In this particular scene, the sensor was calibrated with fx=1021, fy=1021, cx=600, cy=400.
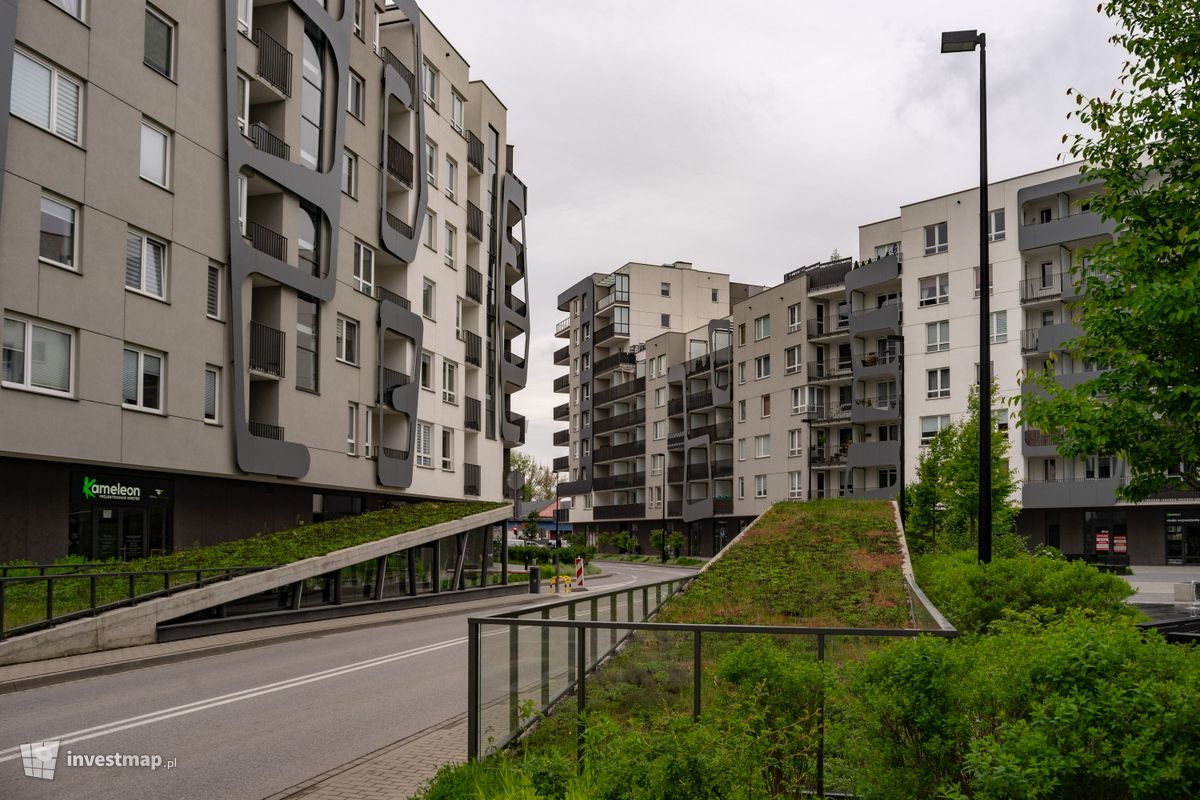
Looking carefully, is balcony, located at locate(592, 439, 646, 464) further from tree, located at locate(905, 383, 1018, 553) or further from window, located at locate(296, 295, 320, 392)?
window, located at locate(296, 295, 320, 392)

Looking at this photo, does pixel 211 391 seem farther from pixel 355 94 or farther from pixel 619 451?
pixel 619 451

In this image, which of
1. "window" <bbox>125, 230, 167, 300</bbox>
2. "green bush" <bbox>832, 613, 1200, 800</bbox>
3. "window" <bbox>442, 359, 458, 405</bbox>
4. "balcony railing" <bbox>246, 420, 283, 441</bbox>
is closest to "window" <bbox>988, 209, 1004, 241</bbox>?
"window" <bbox>442, 359, 458, 405</bbox>

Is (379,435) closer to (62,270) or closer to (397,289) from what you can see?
(397,289)

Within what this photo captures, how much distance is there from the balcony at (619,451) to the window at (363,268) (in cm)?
5694

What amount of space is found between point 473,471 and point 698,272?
60793 millimetres

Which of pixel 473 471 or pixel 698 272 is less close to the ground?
pixel 698 272

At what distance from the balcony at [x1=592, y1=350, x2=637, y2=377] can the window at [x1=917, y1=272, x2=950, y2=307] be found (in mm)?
39103

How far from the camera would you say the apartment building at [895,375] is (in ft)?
170

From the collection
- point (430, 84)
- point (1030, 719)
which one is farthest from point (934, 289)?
point (1030, 719)

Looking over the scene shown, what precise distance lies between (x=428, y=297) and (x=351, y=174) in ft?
25.8

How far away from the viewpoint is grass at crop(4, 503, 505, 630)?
672 inches

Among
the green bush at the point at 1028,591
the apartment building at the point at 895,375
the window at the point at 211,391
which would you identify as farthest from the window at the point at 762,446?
the green bush at the point at 1028,591

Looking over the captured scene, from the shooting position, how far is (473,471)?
46031 millimetres

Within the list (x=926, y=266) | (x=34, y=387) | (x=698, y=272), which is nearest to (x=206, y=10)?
(x=34, y=387)
